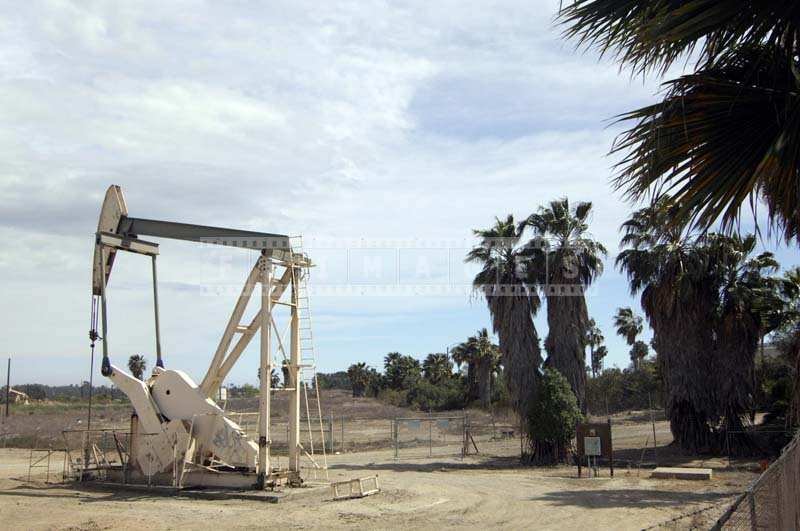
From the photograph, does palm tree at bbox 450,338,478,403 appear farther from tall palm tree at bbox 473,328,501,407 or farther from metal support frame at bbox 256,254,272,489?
metal support frame at bbox 256,254,272,489

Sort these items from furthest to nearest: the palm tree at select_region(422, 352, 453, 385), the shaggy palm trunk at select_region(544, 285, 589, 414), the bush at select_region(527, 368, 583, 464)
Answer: the palm tree at select_region(422, 352, 453, 385) < the shaggy palm trunk at select_region(544, 285, 589, 414) < the bush at select_region(527, 368, 583, 464)

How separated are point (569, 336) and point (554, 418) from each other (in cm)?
417

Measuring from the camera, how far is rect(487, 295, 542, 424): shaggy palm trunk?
97.0 feet

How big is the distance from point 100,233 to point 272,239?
5.74 metres

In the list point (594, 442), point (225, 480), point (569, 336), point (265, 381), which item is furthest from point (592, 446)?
point (225, 480)

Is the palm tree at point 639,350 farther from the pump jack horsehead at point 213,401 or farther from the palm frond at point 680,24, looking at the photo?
the palm frond at point 680,24

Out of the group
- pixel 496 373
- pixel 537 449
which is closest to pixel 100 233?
pixel 537 449

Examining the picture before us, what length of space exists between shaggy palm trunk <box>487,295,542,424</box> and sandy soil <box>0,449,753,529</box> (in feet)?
18.4

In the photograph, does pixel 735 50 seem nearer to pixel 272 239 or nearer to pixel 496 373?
pixel 272 239

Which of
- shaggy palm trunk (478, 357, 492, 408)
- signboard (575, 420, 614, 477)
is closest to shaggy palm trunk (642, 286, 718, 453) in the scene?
signboard (575, 420, 614, 477)

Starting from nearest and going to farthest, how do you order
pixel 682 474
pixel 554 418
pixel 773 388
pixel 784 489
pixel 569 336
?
pixel 784 489 → pixel 682 474 → pixel 554 418 → pixel 773 388 → pixel 569 336

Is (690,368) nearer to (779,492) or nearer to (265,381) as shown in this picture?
(265,381)

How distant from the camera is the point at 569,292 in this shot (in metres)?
30.1

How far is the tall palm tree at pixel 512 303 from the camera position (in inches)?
1168
